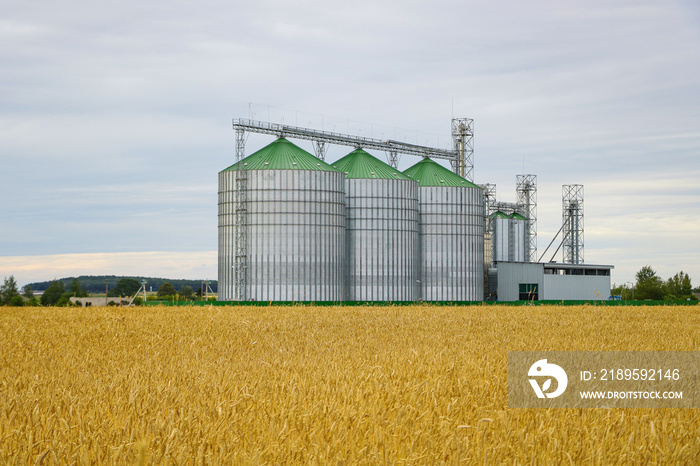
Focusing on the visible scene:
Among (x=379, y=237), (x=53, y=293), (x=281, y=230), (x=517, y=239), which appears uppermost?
(x=517, y=239)

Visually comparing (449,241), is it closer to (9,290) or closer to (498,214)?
(498,214)

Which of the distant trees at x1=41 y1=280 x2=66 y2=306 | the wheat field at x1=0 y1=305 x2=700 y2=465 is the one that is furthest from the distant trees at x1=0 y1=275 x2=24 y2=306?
the wheat field at x1=0 y1=305 x2=700 y2=465

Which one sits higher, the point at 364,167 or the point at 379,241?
the point at 364,167

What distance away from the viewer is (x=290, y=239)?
65.5 metres

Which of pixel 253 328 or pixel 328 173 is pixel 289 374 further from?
pixel 328 173

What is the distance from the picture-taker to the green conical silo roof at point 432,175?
7844cm

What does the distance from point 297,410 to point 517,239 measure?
98.8m

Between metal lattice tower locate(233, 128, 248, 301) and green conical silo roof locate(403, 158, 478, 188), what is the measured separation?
68.6 ft

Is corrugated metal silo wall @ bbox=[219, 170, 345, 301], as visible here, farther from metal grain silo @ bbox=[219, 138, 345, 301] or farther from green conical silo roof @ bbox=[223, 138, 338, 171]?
green conical silo roof @ bbox=[223, 138, 338, 171]

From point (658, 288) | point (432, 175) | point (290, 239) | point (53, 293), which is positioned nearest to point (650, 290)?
point (658, 288)

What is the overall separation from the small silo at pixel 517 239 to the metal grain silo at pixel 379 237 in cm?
3372

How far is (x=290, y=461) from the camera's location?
19.6ft

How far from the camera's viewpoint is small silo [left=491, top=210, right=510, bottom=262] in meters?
100

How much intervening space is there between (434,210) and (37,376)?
67.7m
